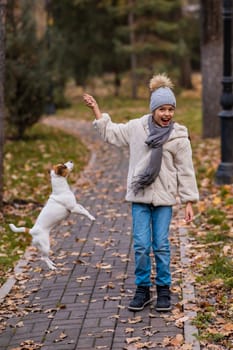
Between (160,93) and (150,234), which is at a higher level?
(160,93)

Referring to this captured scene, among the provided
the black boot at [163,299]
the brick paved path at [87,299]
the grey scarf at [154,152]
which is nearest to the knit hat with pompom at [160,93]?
the grey scarf at [154,152]

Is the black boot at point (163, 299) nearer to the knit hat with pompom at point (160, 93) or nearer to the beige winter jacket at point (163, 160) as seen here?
the beige winter jacket at point (163, 160)

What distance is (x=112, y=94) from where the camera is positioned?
38094 mm

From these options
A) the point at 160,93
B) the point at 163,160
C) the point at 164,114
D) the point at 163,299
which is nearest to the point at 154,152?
the point at 163,160

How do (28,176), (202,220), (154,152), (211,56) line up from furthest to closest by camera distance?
(211,56)
(28,176)
(202,220)
(154,152)

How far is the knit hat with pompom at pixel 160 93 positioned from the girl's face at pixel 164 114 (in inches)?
1.5

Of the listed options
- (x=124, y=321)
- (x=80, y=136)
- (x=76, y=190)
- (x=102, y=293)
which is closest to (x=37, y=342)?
(x=124, y=321)

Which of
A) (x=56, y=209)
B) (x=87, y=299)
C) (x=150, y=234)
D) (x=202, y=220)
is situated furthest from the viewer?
(x=202, y=220)

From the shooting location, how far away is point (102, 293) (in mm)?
7141

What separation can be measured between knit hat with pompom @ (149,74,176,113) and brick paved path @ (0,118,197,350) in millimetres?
1743

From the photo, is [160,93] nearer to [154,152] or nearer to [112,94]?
[154,152]

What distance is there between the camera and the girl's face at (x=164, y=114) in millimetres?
6387

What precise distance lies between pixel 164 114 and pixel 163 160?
0.39 metres

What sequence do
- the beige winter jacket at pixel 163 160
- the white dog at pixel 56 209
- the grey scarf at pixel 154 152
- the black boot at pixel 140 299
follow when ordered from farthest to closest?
the white dog at pixel 56 209
the black boot at pixel 140 299
the beige winter jacket at pixel 163 160
the grey scarf at pixel 154 152
